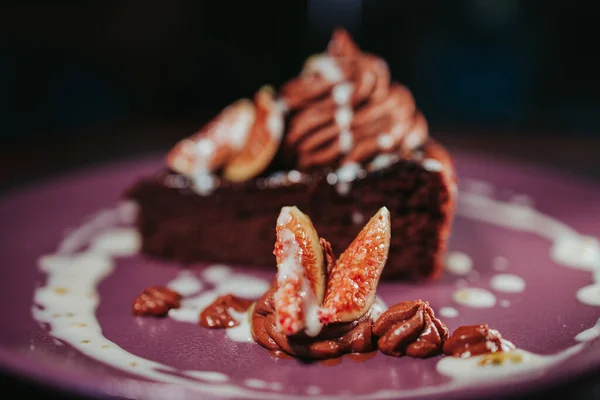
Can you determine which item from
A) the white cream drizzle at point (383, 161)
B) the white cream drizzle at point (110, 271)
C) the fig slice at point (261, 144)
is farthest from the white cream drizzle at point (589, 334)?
the fig slice at point (261, 144)

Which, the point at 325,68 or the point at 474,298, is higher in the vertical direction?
the point at 325,68

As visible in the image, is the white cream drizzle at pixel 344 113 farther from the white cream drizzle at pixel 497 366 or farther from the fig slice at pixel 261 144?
the white cream drizzle at pixel 497 366

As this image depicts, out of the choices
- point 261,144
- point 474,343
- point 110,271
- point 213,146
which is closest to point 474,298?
point 474,343

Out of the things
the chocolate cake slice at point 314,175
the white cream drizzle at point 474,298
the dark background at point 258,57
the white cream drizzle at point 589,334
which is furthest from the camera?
the dark background at point 258,57

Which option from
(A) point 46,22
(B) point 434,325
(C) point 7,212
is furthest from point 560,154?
(A) point 46,22

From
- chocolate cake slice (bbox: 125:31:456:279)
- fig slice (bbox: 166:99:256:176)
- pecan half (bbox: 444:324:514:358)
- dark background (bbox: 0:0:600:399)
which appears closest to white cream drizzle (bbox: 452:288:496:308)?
chocolate cake slice (bbox: 125:31:456:279)

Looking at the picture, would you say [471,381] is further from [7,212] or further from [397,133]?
[7,212]

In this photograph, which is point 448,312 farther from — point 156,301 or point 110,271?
point 110,271
